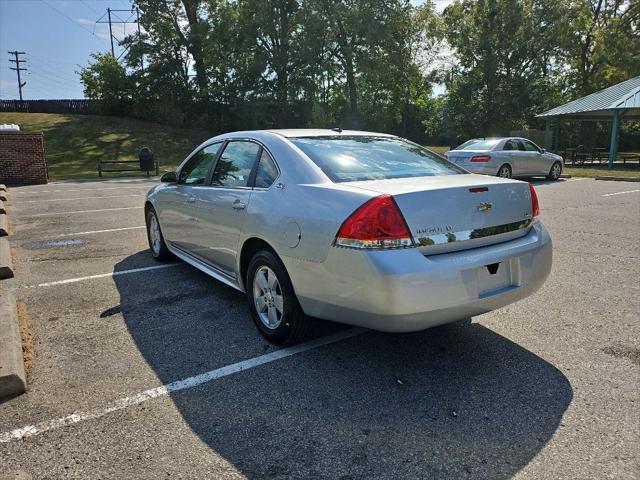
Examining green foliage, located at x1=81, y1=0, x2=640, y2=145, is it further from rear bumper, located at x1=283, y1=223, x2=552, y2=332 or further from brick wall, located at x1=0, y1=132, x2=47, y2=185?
rear bumper, located at x1=283, y1=223, x2=552, y2=332

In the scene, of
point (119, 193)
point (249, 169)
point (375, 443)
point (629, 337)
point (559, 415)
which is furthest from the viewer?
point (119, 193)

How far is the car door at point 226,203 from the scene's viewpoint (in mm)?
4008

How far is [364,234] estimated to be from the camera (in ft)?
9.37

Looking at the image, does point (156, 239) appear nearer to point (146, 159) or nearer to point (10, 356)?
point (10, 356)

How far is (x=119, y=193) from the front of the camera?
14328 mm

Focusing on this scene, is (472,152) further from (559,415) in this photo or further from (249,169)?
(559,415)

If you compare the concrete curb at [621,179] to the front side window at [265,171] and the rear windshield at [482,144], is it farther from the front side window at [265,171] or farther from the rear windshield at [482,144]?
the front side window at [265,171]

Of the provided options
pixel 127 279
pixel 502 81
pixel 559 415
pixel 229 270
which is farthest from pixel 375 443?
pixel 502 81

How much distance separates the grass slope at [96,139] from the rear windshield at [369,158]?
20.5 m

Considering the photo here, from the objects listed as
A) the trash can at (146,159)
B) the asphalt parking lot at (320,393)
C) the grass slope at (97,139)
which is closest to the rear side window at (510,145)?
the grass slope at (97,139)

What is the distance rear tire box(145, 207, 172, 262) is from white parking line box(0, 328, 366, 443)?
2862 mm

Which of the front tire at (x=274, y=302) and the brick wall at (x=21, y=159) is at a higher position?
the brick wall at (x=21, y=159)

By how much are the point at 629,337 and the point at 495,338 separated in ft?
3.30

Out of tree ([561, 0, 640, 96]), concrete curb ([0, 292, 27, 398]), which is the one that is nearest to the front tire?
concrete curb ([0, 292, 27, 398])
